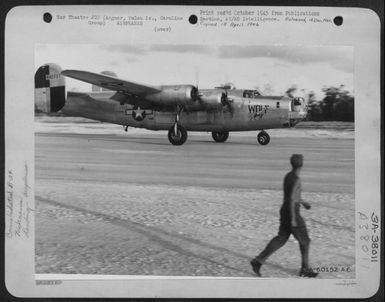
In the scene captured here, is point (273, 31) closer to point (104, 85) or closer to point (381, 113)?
point (381, 113)

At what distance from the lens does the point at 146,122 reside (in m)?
1.30

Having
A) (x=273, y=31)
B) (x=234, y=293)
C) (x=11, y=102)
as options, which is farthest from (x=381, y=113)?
(x=11, y=102)

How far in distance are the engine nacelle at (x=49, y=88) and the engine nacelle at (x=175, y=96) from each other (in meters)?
0.24

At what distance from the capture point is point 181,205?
1.23m

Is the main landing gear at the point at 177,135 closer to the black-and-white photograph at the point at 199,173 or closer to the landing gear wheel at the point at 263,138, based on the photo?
the black-and-white photograph at the point at 199,173

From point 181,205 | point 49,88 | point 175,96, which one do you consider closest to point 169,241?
point 181,205

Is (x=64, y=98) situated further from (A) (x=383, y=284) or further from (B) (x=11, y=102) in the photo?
(A) (x=383, y=284)

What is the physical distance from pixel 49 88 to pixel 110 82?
6.6 inches

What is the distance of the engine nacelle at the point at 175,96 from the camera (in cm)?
125

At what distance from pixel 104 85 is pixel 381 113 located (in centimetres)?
76

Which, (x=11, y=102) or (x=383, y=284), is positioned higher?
(x=11, y=102)

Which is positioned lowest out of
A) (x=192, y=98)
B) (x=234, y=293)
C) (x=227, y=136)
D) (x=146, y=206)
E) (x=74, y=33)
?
(x=234, y=293)

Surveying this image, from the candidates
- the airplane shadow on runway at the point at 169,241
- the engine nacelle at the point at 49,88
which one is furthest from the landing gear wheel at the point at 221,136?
the engine nacelle at the point at 49,88

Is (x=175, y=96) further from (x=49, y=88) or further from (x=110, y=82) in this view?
(x=49, y=88)
